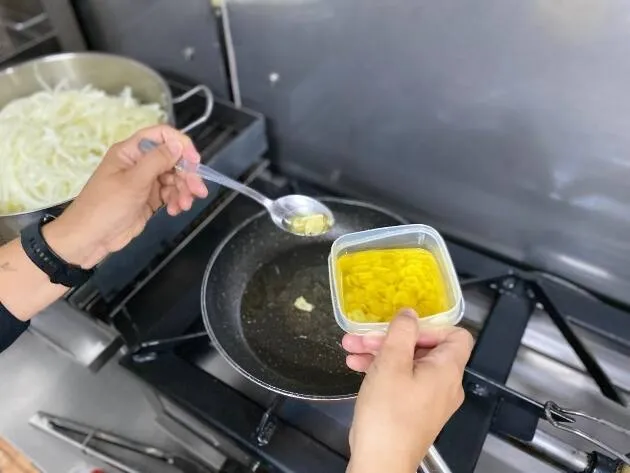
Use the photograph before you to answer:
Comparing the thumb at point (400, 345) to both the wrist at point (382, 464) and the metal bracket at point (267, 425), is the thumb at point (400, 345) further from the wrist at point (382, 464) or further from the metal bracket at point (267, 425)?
the metal bracket at point (267, 425)

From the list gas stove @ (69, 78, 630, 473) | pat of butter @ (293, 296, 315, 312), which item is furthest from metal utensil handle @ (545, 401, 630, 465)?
pat of butter @ (293, 296, 315, 312)

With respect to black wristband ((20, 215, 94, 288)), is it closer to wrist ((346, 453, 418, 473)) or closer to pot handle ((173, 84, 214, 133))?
pot handle ((173, 84, 214, 133))

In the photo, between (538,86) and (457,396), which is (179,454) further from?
(538,86)

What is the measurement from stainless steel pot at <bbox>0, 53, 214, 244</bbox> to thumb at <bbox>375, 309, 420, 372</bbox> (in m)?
0.55

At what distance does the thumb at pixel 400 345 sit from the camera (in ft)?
1.46

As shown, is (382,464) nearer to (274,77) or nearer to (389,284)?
(389,284)

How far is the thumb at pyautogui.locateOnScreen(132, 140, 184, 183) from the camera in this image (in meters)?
0.59

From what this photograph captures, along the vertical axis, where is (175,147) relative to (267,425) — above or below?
above

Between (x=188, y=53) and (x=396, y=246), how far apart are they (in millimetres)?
510

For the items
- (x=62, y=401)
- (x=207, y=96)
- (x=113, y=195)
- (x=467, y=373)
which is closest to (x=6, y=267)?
(x=113, y=195)

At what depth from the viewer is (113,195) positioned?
0.60 meters

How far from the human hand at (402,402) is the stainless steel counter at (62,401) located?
40 centimetres

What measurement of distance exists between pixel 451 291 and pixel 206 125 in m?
0.52

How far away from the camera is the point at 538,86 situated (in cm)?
63
